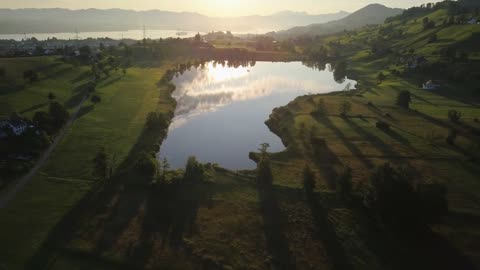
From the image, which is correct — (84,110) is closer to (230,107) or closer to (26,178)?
(26,178)

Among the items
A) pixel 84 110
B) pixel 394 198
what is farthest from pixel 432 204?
pixel 84 110

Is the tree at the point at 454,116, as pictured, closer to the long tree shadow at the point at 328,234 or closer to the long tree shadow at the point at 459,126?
the long tree shadow at the point at 459,126

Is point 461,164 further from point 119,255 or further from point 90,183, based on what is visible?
point 90,183

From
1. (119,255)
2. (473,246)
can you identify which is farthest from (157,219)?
(473,246)

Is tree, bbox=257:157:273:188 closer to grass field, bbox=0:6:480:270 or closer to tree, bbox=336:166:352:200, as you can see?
grass field, bbox=0:6:480:270

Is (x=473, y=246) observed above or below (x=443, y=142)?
below

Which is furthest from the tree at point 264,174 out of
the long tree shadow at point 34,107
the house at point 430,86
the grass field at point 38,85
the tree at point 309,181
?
the house at point 430,86
